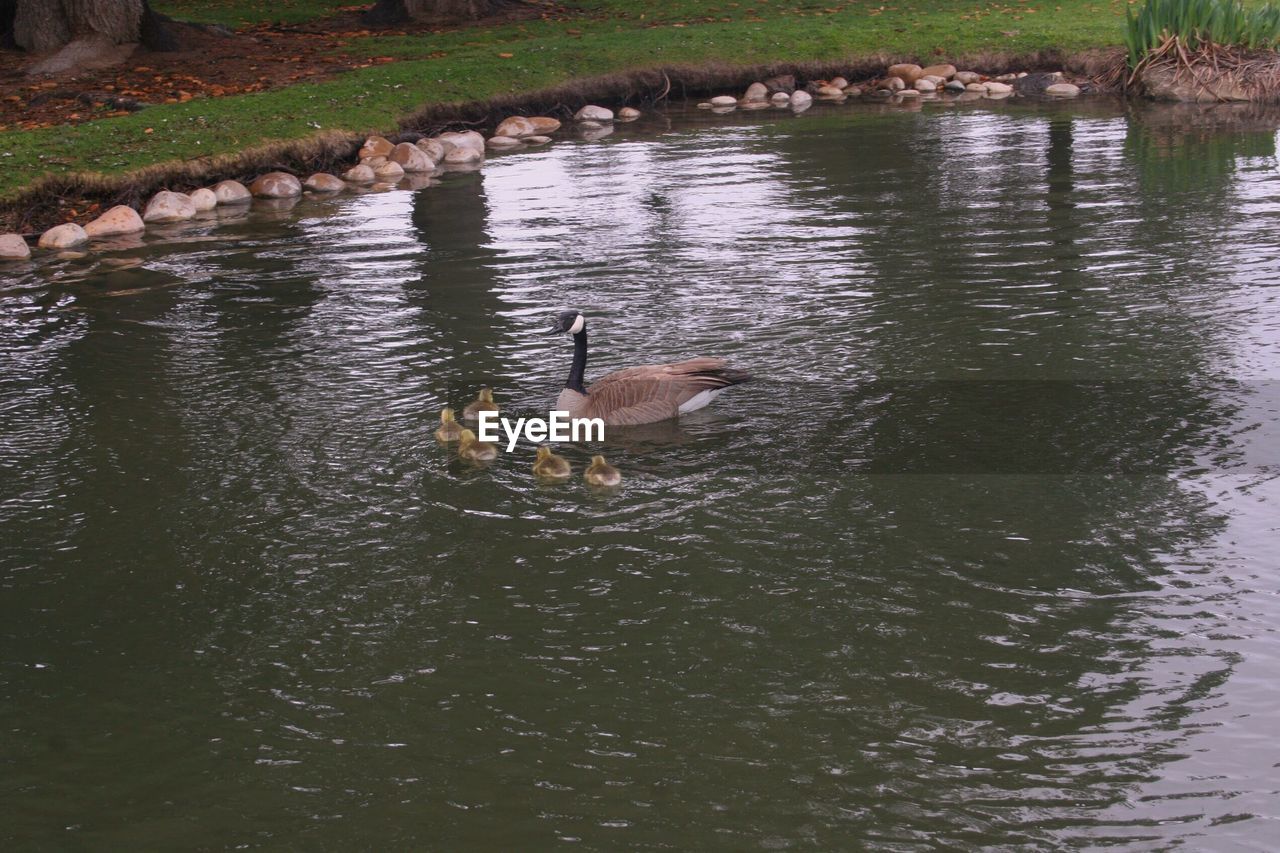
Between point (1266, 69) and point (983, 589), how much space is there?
22.0 meters

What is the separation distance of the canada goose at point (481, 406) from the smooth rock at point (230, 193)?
39.4 feet

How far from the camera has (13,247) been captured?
17.8 meters

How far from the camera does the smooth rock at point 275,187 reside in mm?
21266

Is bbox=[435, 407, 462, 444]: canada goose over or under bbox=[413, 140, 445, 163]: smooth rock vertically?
under

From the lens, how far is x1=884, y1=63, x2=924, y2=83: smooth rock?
2872 cm

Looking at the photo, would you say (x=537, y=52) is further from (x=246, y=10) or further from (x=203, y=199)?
(x=246, y=10)

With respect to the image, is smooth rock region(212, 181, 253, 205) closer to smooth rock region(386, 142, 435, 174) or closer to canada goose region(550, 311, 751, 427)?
smooth rock region(386, 142, 435, 174)

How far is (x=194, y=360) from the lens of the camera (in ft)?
42.2

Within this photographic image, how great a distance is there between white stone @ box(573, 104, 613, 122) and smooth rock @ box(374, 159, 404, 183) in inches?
219

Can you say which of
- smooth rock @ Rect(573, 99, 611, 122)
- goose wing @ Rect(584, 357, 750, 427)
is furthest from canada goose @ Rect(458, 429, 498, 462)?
smooth rock @ Rect(573, 99, 611, 122)

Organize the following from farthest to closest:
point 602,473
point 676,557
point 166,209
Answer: point 166,209, point 602,473, point 676,557

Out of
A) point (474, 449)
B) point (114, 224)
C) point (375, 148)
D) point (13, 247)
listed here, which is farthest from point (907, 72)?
point (474, 449)

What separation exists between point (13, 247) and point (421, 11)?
17.7 metres

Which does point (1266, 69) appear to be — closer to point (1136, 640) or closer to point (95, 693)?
point (1136, 640)
